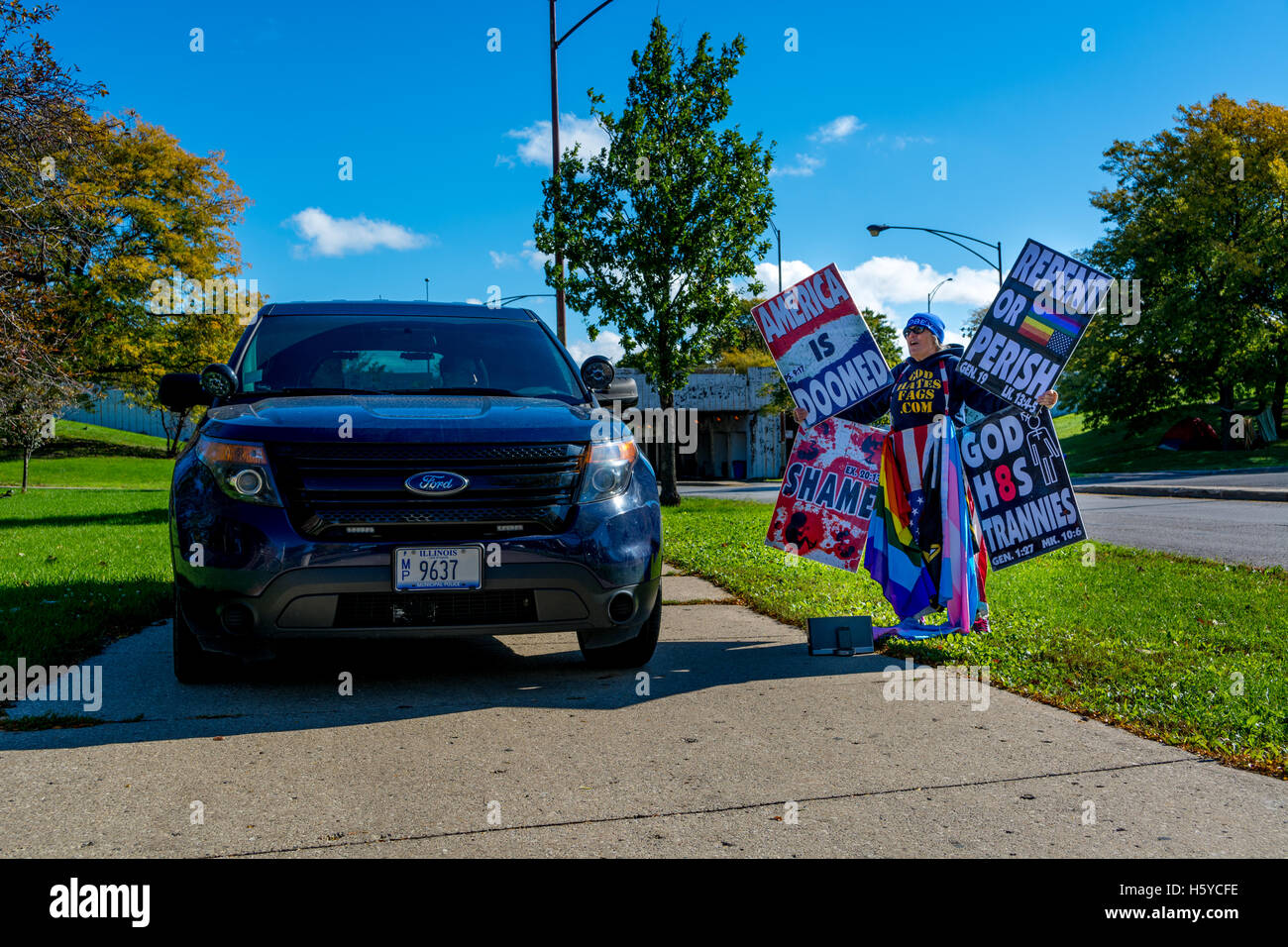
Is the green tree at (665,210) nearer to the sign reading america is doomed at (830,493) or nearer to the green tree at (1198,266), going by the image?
the sign reading america is doomed at (830,493)

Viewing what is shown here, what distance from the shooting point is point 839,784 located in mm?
3316

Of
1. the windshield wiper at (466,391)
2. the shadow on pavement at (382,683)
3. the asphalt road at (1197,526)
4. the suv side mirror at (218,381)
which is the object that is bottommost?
the asphalt road at (1197,526)

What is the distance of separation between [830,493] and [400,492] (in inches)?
115

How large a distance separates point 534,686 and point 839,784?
72.9 inches

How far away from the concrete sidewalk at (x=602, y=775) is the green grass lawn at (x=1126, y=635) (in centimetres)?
27

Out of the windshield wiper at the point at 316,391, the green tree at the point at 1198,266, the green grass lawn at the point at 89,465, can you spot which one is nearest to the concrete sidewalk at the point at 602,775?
the windshield wiper at the point at 316,391

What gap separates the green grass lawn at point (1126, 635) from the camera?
4023 mm

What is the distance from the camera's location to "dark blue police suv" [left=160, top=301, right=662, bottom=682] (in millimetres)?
4125

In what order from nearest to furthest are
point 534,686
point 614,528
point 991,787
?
point 991,787 → point 614,528 → point 534,686

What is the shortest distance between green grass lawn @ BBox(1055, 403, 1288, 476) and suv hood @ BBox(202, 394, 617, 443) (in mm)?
31895

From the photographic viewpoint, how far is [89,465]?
4100 centimetres

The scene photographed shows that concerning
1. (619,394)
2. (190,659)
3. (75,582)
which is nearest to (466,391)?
(619,394)
